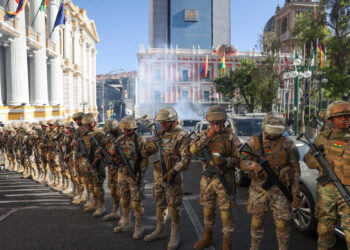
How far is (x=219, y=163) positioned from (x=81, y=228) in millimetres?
2775

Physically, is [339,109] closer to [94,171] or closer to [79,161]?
[94,171]

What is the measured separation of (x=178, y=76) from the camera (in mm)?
54125

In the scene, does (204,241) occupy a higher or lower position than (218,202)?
lower

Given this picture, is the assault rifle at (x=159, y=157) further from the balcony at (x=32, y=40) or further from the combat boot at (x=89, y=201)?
the balcony at (x=32, y=40)

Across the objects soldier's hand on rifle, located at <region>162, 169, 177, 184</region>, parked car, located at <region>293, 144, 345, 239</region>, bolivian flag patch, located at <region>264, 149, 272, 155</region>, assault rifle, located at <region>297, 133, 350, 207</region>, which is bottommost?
parked car, located at <region>293, 144, 345, 239</region>

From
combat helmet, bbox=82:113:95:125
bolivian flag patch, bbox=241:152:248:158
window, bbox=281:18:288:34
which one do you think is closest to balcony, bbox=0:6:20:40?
combat helmet, bbox=82:113:95:125

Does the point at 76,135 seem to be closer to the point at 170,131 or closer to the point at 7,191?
the point at 170,131

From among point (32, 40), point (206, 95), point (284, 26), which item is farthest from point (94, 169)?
point (284, 26)

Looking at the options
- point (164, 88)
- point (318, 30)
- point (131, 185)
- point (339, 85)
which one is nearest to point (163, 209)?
point (131, 185)

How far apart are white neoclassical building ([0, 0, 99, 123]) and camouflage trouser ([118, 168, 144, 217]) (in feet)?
49.8

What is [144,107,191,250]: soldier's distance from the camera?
4.25 m

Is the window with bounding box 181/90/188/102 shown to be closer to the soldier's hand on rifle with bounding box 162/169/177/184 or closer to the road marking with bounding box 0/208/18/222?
the road marking with bounding box 0/208/18/222

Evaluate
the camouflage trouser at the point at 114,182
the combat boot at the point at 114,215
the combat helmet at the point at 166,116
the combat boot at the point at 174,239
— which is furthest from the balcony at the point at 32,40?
the combat boot at the point at 174,239

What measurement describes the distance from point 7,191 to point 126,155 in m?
4.91
